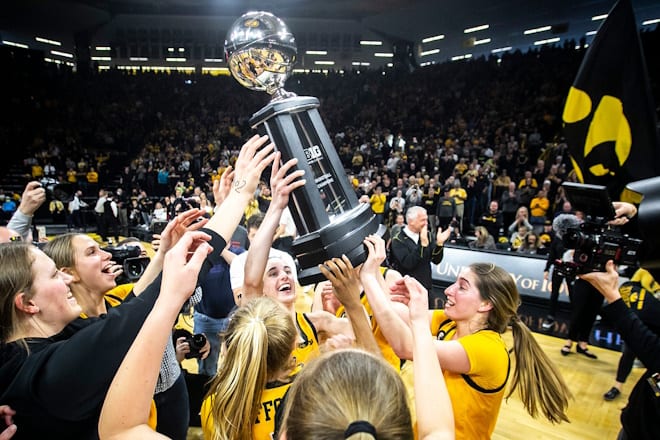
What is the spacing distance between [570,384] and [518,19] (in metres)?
21.3

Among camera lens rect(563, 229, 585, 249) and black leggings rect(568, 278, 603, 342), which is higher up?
camera lens rect(563, 229, 585, 249)

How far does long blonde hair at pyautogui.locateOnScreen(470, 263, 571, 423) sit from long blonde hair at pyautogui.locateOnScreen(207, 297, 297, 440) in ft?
3.09

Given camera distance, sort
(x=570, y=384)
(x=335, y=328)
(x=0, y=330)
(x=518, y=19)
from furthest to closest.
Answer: (x=518, y=19) < (x=570, y=384) < (x=335, y=328) < (x=0, y=330)

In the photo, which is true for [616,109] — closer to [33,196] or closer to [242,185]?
[242,185]

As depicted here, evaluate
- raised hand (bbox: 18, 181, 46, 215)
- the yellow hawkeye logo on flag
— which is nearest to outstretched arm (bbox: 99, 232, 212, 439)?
raised hand (bbox: 18, 181, 46, 215)

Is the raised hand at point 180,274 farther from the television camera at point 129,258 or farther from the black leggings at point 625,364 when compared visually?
the black leggings at point 625,364

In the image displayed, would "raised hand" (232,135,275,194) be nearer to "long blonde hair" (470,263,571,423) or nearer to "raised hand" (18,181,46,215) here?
"long blonde hair" (470,263,571,423)

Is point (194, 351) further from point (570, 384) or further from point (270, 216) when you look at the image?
point (570, 384)

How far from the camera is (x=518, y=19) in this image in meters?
21.2

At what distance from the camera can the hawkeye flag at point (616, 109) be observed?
266 cm

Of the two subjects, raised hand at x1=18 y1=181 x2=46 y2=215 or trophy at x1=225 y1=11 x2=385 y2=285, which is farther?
raised hand at x1=18 y1=181 x2=46 y2=215

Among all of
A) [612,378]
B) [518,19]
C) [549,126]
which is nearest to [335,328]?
[612,378]

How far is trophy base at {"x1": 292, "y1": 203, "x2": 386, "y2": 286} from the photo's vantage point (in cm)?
166

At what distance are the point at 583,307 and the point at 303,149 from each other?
4.09 meters
